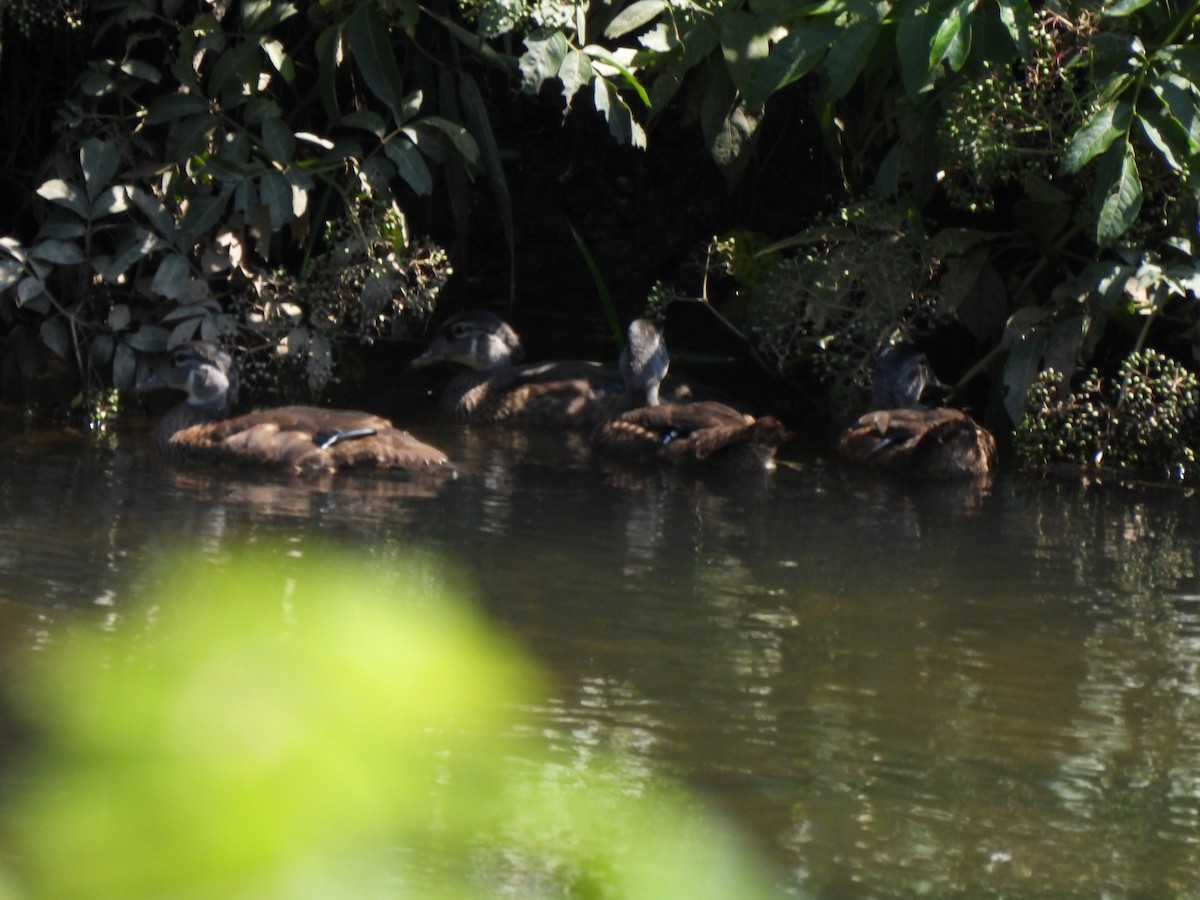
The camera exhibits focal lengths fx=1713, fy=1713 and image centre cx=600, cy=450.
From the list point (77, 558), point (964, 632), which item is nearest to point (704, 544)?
point (964, 632)

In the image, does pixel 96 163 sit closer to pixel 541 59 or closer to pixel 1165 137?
pixel 541 59

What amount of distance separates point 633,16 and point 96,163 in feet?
8.49

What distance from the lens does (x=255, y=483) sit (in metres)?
6.98

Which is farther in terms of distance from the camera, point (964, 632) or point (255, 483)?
point (255, 483)

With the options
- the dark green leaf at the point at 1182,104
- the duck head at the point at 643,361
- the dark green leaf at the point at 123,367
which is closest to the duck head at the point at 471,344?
the duck head at the point at 643,361

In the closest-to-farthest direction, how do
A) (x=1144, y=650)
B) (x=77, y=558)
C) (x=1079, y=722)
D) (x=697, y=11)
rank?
1. (x=1079, y=722)
2. (x=1144, y=650)
3. (x=77, y=558)
4. (x=697, y=11)

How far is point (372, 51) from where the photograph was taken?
762 centimetres

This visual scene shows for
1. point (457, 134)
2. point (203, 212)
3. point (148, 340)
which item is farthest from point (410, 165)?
point (148, 340)

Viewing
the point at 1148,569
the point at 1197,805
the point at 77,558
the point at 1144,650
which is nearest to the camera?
the point at 1197,805

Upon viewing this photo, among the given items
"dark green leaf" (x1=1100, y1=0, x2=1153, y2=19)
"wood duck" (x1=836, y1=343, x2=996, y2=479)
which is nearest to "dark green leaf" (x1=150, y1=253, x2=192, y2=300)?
"wood duck" (x1=836, y1=343, x2=996, y2=479)

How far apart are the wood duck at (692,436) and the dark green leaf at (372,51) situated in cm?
185

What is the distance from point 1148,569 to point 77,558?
140 inches

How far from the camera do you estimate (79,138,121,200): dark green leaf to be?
25.7ft

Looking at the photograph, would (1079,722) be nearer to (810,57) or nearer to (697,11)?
(810,57)
